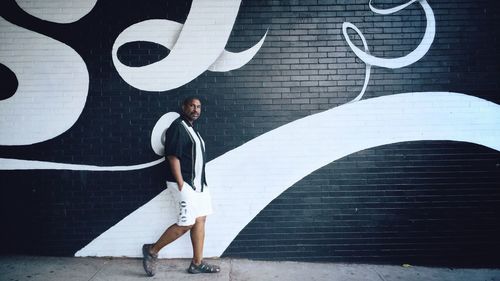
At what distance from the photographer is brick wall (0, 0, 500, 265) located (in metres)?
4.43

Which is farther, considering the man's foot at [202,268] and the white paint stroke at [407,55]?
the white paint stroke at [407,55]

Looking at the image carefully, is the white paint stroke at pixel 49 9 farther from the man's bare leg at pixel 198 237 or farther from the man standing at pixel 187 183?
the man's bare leg at pixel 198 237

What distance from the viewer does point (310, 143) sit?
14.6 feet

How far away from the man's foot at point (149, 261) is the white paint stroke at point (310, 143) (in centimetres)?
36

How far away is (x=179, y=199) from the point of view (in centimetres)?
387

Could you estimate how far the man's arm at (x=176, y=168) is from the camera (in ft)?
12.4

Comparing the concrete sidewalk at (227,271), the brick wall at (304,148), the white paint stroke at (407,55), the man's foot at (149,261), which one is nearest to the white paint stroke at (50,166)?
the brick wall at (304,148)

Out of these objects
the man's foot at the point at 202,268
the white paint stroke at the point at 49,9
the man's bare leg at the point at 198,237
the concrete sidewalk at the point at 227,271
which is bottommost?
the concrete sidewalk at the point at 227,271

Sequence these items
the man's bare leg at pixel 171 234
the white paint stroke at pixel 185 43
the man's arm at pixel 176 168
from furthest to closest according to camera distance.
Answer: the white paint stroke at pixel 185 43 < the man's bare leg at pixel 171 234 < the man's arm at pixel 176 168

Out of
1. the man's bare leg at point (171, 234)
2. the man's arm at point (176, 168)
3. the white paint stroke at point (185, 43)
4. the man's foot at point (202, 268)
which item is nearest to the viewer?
the man's arm at point (176, 168)

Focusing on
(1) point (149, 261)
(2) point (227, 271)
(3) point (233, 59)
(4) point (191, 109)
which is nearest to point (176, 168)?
(4) point (191, 109)

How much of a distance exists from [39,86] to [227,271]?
3370 mm

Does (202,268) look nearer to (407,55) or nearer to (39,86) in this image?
(39,86)

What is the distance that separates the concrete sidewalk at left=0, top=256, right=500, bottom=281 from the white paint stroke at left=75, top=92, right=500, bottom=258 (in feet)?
1.10
